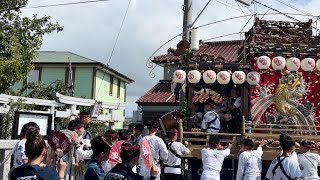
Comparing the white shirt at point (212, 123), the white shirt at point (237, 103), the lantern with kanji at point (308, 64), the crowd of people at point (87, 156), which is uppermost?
the lantern with kanji at point (308, 64)

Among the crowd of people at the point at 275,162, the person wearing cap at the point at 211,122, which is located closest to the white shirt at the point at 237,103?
the person wearing cap at the point at 211,122

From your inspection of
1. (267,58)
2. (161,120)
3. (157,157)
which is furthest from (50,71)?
(157,157)

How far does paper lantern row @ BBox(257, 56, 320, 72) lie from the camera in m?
11.3

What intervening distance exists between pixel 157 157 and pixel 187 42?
488 centimetres

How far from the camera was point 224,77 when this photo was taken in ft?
36.8

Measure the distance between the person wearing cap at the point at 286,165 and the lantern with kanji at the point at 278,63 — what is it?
18.0 ft

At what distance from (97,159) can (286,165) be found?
10.6 ft

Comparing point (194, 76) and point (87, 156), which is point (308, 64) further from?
point (87, 156)

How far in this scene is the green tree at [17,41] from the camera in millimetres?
9586

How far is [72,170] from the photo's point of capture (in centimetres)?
586

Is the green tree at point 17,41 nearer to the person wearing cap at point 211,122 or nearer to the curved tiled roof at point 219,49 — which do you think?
the person wearing cap at point 211,122

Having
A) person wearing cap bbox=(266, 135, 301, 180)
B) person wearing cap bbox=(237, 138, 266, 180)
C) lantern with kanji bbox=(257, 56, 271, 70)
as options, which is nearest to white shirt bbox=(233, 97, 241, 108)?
lantern with kanji bbox=(257, 56, 271, 70)

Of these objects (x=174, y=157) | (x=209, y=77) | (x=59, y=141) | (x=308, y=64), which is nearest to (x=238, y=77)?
(x=209, y=77)

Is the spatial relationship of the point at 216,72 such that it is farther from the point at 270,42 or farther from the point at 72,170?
the point at 72,170
